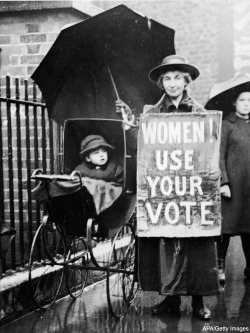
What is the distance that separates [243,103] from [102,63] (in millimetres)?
1552

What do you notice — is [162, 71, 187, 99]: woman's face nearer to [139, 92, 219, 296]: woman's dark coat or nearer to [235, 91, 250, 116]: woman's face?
[139, 92, 219, 296]: woman's dark coat

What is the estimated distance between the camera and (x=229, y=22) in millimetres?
11727

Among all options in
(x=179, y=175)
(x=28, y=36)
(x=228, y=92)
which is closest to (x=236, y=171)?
(x=228, y=92)

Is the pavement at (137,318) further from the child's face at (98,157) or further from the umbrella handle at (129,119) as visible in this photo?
the umbrella handle at (129,119)

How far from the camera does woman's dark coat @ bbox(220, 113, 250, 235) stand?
261 inches

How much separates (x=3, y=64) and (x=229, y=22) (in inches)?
221

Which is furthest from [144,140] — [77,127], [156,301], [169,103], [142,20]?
[156,301]

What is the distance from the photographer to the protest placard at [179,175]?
505 centimetres

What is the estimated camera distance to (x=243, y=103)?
21.5 ft

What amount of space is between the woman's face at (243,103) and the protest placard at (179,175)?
1583mm

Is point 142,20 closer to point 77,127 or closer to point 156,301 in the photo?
point 77,127

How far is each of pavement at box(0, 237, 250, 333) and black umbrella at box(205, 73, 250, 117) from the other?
1.90 meters

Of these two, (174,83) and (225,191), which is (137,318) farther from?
(174,83)

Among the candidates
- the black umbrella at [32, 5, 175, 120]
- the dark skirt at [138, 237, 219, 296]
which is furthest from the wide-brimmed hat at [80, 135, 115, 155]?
the dark skirt at [138, 237, 219, 296]
